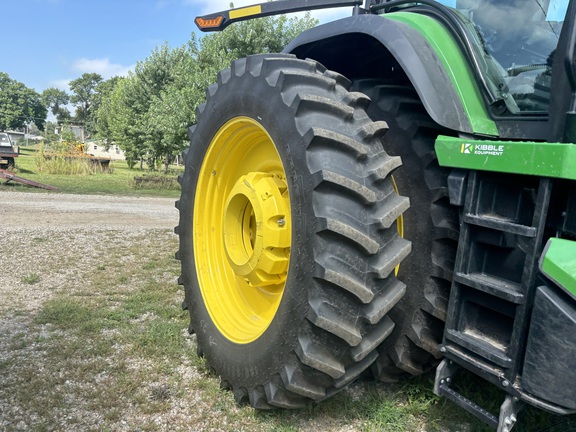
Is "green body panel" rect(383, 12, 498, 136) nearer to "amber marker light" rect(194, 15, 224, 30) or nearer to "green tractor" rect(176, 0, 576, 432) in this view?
"green tractor" rect(176, 0, 576, 432)

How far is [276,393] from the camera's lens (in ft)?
6.57

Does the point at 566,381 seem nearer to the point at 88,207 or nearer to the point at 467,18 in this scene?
the point at 467,18

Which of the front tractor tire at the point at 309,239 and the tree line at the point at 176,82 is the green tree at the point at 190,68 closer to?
the tree line at the point at 176,82

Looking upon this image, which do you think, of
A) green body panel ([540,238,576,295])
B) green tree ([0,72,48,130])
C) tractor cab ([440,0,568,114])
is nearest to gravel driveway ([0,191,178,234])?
tractor cab ([440,0,568,114])

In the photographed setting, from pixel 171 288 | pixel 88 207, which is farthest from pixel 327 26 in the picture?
pixel 88 207

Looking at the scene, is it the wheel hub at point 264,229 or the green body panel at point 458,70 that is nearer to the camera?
the green body panel at point 458,70

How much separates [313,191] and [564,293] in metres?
0.93

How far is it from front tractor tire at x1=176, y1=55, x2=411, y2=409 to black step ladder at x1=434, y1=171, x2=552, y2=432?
255 millimetres

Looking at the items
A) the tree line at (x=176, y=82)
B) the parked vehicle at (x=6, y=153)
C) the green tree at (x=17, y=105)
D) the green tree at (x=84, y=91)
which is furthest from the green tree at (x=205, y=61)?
the green tree at (x=84, y=91)

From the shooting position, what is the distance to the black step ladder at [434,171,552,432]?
5.07ft

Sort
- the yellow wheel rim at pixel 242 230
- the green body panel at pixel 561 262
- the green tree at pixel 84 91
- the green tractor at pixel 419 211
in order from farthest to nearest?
the green tree at pixel 84 91, the yellow wheel rim at pixel 242 230, the green tractor at pixel 419 211, the green body panel at pixel 561 262

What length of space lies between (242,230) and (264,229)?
0.58 metres

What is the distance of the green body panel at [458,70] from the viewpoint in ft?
6.40

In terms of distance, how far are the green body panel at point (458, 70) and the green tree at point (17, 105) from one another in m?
85.7
